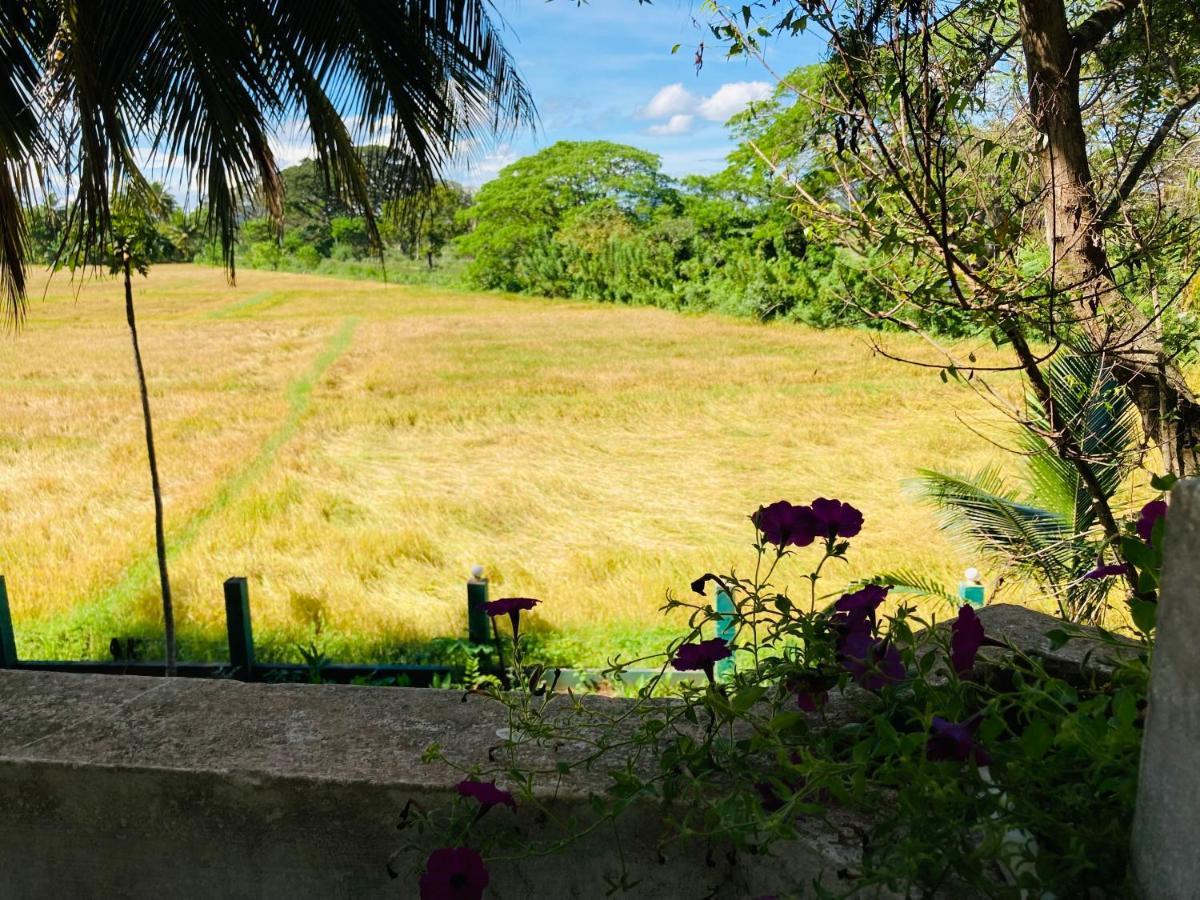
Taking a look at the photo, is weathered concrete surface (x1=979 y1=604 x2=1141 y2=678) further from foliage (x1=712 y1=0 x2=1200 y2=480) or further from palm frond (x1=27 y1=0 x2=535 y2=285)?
palm frond (x1=27 y1=0 x2=535 y2=285)

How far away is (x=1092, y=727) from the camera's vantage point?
2.78ft

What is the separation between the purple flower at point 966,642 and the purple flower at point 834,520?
0.51 ft

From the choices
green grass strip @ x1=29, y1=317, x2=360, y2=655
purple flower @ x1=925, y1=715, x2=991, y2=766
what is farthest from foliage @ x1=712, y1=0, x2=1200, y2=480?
green grass strip @ x1=29, y1=317, x2=360, y2=655

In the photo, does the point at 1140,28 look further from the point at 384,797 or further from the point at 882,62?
the point at 384,797

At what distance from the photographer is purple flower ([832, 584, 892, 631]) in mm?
994

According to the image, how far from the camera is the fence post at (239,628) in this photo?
3.42 m

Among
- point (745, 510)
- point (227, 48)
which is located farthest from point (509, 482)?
point (227, 48)

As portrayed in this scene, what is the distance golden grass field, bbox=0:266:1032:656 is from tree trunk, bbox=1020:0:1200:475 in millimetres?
446

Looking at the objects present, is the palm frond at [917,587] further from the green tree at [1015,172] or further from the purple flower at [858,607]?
the purple flower at [858,607]

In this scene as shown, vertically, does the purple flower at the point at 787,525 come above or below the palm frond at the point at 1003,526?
above

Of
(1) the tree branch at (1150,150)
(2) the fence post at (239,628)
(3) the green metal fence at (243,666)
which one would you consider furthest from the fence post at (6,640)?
(1) the tree branch at (1150,150)

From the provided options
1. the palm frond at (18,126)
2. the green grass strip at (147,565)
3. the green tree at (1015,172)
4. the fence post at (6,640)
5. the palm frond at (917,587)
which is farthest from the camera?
the green grass strip at (147,565)

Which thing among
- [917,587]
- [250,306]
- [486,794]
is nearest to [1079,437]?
[917,587]

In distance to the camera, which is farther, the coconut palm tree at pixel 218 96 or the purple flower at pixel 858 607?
the coconut palm tree at pixel 218 96
